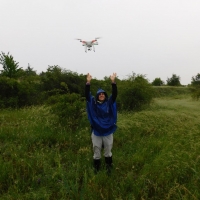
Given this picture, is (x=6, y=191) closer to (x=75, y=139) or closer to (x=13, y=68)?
(x=75, y=139)

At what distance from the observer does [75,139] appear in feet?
18.4

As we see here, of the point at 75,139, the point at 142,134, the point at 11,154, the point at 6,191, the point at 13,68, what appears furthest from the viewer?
the point at 13,68

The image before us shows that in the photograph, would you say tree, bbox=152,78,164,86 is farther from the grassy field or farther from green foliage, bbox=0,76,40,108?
the grassy field

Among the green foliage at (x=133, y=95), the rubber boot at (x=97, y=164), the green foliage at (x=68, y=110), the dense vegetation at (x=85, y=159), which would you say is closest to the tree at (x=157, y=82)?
the green foliage at (x=133, y=95)

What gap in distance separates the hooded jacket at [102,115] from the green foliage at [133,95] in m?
7.55

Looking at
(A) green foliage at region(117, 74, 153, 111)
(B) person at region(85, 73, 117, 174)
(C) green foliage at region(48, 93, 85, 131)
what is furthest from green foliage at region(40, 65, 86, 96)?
(B) person at region(85, 73, 117, 174)

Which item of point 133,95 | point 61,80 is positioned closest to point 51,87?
point 61,80

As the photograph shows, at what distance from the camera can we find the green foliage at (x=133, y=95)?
39.1ft

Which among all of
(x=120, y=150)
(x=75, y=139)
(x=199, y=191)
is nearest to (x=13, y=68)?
(x=75, y=139)

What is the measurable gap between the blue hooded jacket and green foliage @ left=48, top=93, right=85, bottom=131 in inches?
90.3

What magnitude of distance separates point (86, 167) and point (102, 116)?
971mm

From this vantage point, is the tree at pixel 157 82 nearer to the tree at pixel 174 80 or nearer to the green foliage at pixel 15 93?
the tree at pixel 174 80

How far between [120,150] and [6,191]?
2.56m

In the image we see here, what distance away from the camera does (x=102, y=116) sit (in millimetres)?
4082
